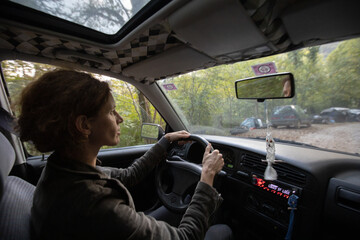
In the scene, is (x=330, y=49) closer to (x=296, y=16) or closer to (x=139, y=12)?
(x=296, y=16)

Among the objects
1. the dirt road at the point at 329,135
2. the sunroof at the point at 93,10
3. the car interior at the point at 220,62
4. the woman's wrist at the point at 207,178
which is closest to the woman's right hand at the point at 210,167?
the woman's wrist at the point at 207,178

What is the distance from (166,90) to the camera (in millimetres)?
2975

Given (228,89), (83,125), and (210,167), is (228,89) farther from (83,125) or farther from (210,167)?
(83,125)

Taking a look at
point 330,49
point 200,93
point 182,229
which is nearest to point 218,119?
point 200,93

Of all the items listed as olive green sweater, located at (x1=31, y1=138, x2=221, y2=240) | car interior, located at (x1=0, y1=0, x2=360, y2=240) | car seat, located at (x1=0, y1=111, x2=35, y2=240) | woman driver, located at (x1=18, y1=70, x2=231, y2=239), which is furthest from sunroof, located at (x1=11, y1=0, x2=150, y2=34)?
olive green sweater, located at (x1=31, y1=138, x2=221, y2=240)

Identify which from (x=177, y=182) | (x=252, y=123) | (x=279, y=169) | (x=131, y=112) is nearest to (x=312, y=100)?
(x=252, y=123)

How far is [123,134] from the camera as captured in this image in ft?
9.87

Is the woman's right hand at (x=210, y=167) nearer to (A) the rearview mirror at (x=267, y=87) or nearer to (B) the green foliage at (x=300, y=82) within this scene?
(A) the rearview mirror at (x=267, y=87)

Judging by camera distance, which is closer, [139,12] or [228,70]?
[139,12]

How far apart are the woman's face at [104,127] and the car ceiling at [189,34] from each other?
0.80m

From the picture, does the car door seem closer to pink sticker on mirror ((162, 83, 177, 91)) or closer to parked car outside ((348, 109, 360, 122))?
pink sticker on mirror ((162, 83, 177, 91))

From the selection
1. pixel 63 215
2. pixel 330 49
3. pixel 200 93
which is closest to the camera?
pixel 63 215

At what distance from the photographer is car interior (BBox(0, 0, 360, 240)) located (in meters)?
1.20

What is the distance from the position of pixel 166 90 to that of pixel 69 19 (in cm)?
163
